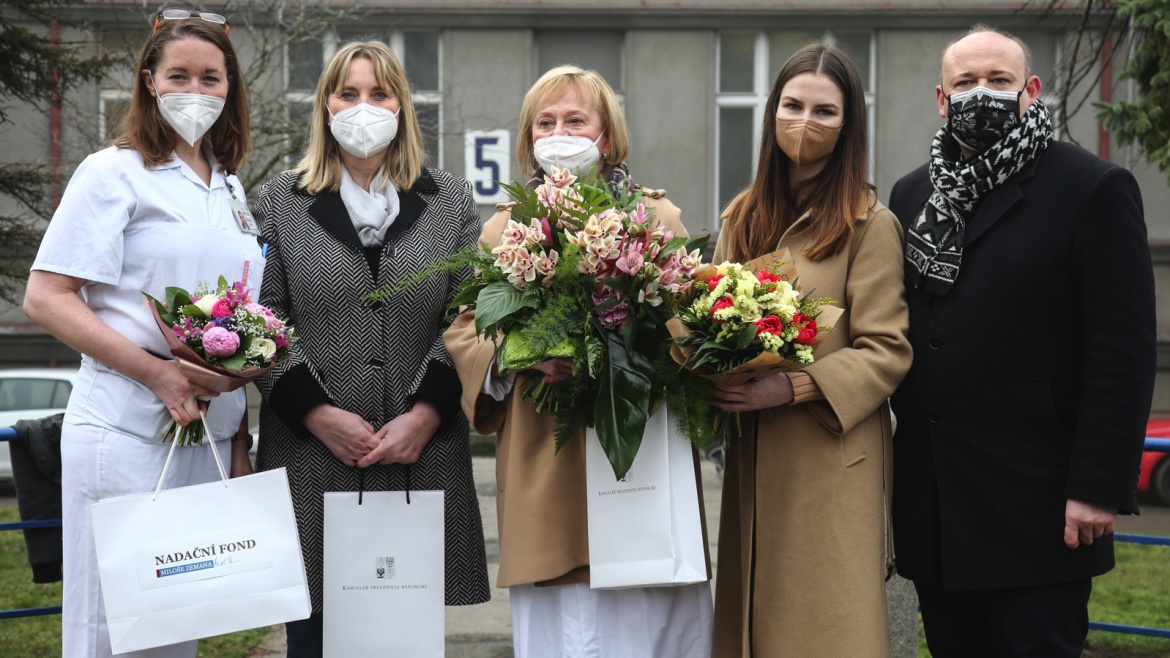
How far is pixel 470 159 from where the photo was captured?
16.1 meters

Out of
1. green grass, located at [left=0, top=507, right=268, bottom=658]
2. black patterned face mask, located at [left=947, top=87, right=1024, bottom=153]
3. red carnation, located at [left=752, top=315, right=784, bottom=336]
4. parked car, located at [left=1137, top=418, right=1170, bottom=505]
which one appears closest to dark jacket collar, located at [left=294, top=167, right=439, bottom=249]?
red carnation, located at [left=752, top=315, right=784, bottom=336]

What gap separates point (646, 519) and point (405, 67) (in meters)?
14.2

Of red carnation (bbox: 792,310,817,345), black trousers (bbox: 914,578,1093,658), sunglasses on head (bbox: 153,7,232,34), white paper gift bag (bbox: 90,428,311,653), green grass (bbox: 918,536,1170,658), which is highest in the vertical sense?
sunglasses on head (bbox: 153,7,232,34)

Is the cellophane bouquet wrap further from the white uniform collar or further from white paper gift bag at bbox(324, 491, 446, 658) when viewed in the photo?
the white uniform collar

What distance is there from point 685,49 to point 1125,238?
13837 millimetres

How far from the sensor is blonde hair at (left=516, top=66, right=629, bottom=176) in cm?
356

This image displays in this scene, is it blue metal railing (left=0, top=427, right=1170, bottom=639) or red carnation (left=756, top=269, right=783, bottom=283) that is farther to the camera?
blue metal railing (left=0, top=427, right=1170, bottom=639)

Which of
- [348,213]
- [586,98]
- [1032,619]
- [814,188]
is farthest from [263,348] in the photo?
[1032,619]

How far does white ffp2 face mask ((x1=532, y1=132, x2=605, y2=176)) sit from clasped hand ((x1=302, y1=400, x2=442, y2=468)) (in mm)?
861

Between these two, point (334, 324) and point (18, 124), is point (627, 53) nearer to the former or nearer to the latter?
point (18, 124)

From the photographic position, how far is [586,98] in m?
3.55

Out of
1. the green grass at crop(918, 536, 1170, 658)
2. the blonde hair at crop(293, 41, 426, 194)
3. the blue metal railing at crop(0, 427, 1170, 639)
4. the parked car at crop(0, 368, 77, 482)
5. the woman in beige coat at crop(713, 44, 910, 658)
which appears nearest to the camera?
the woman in beige coat at crop(713, 44, 910, 658)

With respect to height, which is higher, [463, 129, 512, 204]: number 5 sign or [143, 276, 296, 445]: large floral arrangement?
[463, 129, 512, 204]: number 5 sign

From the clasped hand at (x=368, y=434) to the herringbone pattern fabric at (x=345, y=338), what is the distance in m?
0.06
